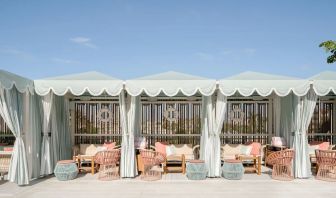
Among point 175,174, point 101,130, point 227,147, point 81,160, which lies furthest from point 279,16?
point 81,160

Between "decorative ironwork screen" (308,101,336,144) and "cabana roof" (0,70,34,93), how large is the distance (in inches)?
361

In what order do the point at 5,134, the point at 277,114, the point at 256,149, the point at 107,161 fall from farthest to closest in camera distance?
the point at 5,134
the point at 277,114
the point at 256,149
the point at 107,161

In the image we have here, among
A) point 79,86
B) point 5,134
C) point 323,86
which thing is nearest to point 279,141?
point 323,86

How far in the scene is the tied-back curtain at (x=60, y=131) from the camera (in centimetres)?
862

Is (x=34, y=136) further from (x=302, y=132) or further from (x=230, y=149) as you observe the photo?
(x=302, y=132)

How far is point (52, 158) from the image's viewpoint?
8.52 metres

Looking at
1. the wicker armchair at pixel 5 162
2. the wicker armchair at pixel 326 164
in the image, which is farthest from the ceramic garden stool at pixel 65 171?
the wicker armchair at pixel 326 164

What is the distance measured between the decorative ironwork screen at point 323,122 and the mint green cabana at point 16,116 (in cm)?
917

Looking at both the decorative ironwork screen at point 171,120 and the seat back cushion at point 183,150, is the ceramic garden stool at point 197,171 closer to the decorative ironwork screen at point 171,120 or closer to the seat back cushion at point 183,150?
the seat back cushion at point 183,150

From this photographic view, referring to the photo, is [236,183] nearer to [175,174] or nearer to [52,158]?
[175,174]

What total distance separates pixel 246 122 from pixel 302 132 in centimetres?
280

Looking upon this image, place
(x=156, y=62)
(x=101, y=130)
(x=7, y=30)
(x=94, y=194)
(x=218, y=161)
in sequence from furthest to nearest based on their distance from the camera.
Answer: (x=156, y=62)
(x=7, y=30)
(x=101, y=130)
(x=218, y=161)
(x=94, y=194)

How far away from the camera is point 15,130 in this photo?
713cm

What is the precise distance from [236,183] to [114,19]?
24.5ft
